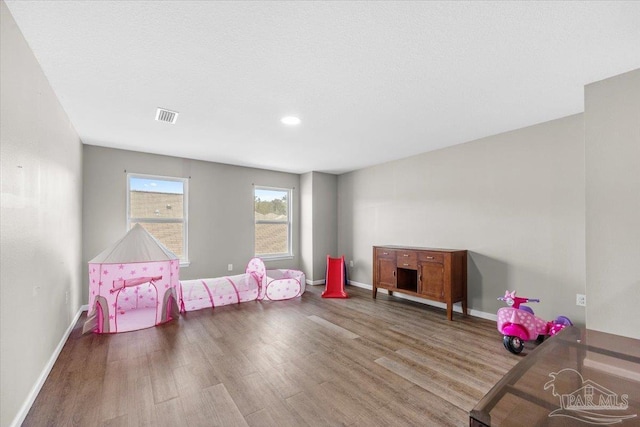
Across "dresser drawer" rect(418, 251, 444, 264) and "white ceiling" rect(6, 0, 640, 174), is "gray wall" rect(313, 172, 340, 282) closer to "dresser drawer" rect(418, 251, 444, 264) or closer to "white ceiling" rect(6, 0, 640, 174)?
"dresser drawer" rect(418, 251, 444, 264)

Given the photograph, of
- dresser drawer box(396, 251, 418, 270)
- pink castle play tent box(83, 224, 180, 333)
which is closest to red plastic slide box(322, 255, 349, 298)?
dresser drawer box(396, 251, 418, 270)

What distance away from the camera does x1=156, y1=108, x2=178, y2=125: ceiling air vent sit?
280 centimetres

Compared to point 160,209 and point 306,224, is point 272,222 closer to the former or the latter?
point 306,224

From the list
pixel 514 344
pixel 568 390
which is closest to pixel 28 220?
pixel 568 390

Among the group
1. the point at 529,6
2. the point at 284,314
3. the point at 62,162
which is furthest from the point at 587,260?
the point at 62,162

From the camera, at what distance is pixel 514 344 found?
105 inches

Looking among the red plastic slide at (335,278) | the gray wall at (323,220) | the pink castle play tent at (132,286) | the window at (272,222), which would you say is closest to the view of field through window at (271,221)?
the window at (272,222)

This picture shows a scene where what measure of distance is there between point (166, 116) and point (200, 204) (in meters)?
2.21

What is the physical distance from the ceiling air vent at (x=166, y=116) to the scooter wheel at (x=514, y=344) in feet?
13.2

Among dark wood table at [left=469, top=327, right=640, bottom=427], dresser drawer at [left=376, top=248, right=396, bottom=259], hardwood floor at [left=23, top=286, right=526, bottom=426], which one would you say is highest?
dresser drawer at [left=376, top=248, right=396, bottom=259]

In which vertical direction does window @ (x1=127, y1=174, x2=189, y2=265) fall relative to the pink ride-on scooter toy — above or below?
above

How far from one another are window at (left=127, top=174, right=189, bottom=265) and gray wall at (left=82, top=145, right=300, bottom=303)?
0.10 m

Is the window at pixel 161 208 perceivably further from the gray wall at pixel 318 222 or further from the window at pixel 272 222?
the gray wall at pixel 318 222

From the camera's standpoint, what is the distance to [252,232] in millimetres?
5469
